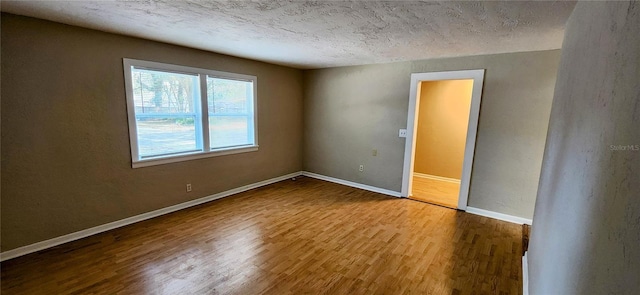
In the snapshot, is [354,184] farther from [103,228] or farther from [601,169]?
[601,169]

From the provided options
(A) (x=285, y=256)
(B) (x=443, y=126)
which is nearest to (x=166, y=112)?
(A) (x=285, y=256)

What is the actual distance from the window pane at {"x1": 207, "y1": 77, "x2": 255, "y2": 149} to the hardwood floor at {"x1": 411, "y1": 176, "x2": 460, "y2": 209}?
3087 mm

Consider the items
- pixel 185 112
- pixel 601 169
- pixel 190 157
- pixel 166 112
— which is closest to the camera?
pixel 601 169

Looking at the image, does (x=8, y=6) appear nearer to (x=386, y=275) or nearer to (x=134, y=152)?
(x=134, y=152)

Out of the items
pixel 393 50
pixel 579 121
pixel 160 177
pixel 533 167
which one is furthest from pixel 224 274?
pixel 533 167

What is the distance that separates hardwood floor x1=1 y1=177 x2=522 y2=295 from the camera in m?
2.18

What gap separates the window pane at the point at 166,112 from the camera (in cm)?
318

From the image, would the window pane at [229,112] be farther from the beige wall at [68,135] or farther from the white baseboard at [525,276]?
the white baseboard at [525,276]

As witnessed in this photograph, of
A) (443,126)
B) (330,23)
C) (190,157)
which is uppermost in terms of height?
(330,23)

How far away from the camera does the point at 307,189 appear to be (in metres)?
4.76

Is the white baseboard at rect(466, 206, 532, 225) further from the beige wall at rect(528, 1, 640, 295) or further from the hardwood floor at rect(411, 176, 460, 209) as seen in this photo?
the beige wall at rect(528, 1, 640, 295)

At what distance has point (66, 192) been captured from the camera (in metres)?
2.74

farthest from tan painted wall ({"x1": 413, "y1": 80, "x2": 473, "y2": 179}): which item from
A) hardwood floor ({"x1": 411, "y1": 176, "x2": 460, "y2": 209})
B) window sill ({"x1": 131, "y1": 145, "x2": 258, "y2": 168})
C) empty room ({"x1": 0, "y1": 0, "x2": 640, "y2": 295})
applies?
window sill ({"x1": 131, "y1": 145, "x2": 258, "y2": 168})

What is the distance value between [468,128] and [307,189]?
9.00 ft
